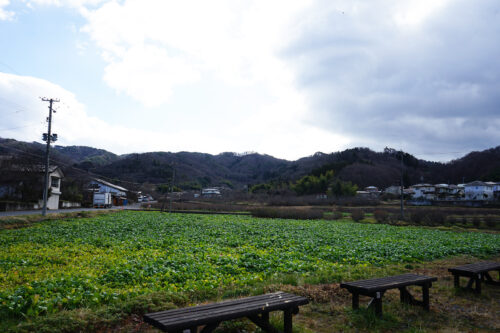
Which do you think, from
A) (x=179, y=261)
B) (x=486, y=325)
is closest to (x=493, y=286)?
(x=486, y=325)

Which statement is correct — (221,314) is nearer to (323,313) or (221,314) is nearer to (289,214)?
(323,313)

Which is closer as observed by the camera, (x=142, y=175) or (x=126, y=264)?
(x=126, y=264)

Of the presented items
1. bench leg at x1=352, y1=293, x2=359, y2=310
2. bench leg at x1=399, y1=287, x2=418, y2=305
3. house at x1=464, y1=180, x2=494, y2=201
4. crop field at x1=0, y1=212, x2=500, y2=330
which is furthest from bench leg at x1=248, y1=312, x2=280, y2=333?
Result: house at x1=464, y1=180, x2=494, y2=201

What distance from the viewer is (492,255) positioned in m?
14.0

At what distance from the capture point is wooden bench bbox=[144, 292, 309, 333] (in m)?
3.51

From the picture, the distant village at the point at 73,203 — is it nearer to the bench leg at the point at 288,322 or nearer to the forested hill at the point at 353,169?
the forested hill at the point at 353,169

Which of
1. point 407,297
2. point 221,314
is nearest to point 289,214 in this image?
point 407,297

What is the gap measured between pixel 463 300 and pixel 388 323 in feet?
9.40

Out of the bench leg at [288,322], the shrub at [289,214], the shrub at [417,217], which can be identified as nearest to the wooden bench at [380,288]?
the bench leg at [288,322]

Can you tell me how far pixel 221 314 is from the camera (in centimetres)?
377

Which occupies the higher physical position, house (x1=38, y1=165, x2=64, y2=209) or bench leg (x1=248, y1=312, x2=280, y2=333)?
house (x1=38, y1=165, x2=64, y2=209)

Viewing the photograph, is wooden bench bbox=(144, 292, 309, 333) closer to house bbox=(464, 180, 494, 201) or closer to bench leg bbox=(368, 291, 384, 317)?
bench leg bbox=(368, 291, 384, 317)

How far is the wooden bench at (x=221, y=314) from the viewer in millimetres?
3514

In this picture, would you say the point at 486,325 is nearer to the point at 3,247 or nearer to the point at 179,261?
the point at 179,261
